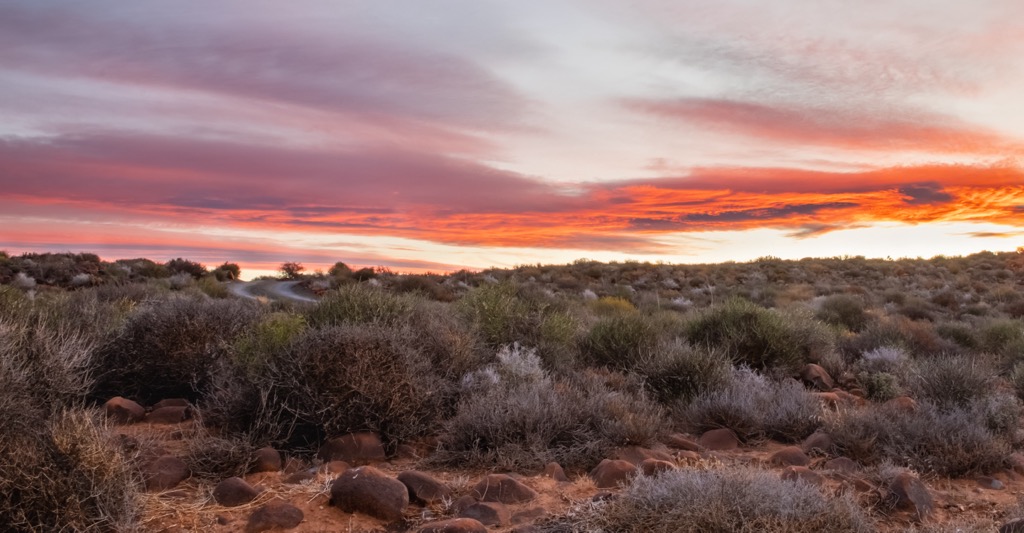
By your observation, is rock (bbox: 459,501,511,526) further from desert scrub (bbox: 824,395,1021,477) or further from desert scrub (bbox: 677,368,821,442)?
desert scrub (bbox: 824,395,1021,477)

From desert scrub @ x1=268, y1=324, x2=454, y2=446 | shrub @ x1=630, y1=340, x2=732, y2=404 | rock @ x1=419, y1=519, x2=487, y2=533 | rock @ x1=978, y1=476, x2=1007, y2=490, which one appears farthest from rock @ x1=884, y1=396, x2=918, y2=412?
rock @ x1=419, y1=519, x2=487, y2=533

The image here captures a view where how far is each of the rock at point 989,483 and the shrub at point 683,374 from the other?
9.13 ft

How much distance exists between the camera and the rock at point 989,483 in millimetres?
5872

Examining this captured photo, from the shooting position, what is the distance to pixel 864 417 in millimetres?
6777

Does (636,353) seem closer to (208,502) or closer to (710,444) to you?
(710,444)

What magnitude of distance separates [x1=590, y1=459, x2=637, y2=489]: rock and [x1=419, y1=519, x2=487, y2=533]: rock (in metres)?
1.34

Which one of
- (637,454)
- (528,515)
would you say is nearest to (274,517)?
(528,515)

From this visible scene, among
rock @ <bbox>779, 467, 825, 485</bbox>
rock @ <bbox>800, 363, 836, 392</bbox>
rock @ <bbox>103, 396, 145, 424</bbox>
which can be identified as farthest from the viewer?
rock @ <bbox>800, 363, 836, 392</bbox>

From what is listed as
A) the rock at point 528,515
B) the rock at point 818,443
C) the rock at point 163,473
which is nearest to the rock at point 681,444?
the rock at point 818,443

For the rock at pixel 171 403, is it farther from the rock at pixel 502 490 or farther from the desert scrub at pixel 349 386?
the rock at pixel 502 490

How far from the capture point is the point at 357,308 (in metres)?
9.02

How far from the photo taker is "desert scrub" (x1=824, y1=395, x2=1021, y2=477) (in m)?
6.07

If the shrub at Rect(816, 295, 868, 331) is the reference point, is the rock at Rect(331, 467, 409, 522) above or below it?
above

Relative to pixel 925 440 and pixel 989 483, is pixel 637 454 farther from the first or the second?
pixel 989 483
